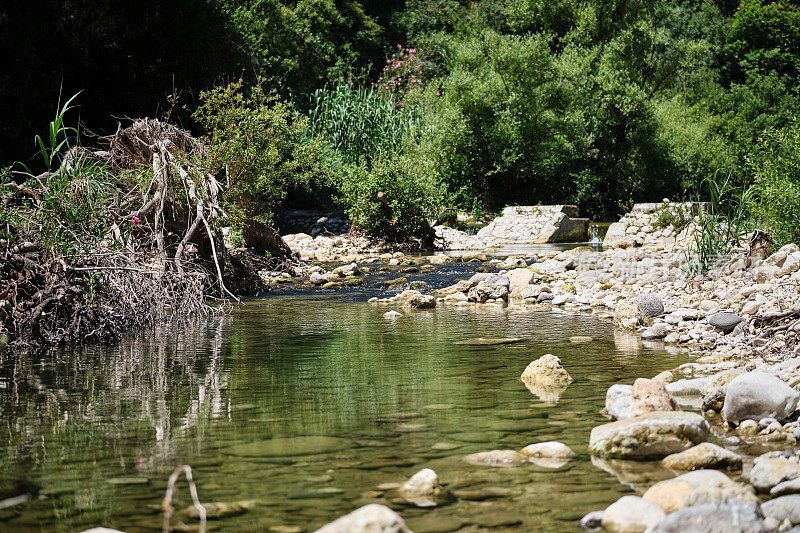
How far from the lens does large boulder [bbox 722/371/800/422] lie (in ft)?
12.4

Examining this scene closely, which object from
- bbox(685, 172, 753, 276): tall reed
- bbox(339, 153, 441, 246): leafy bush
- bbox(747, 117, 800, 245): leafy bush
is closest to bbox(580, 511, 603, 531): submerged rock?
bbox(685, 172, 753, 276): tall reed

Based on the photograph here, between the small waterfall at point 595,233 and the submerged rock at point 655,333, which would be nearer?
the submerged rock at point 655,333

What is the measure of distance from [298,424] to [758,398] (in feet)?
7.82

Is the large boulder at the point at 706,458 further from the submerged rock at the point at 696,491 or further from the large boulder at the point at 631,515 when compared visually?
the large boulder at the point at 631,515

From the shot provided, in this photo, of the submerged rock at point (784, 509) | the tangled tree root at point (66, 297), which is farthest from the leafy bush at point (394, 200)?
the submerged rock at point (784, 509)

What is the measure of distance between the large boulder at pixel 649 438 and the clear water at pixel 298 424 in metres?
0.19

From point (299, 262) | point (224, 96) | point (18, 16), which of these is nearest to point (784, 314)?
point (299, 262)

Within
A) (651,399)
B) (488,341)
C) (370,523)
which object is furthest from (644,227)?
(370,523)

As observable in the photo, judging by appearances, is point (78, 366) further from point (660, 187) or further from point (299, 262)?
point (660, 187)

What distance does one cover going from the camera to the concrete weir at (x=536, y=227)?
66.9 ft

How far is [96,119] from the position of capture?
59.2 feet

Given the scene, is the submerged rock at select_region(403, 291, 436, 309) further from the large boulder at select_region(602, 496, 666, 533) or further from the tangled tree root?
the large boulder at select_region(602, 496, 666, 533)

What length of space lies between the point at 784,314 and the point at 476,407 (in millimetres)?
2964

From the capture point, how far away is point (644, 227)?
19984 millimetres
